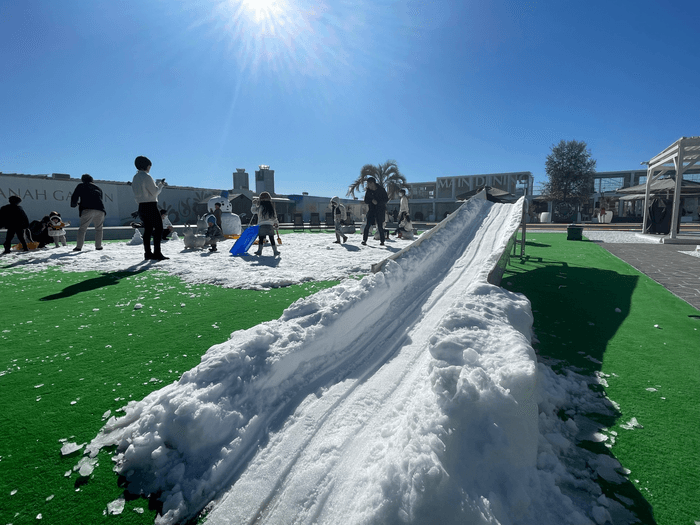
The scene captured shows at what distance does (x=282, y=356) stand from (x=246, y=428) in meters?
0.50

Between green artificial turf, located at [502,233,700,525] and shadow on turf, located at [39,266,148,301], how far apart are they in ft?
17.6

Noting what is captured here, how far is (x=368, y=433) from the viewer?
1.54 metres

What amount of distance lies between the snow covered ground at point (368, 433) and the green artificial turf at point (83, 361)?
0.47ft

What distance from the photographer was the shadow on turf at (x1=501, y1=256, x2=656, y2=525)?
1485 millimetres

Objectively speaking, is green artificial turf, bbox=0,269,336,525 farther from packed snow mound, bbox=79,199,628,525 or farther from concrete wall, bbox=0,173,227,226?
concrete wall, bbox=0,173,227,226

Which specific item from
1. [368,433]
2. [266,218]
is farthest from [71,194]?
[368,433]

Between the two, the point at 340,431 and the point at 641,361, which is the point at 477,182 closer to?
the point at 641,361

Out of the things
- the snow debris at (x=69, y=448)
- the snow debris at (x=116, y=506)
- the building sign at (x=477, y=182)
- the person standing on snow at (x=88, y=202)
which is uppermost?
the building sign at (x=477, y=182)

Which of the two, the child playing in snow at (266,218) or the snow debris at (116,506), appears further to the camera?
the child playing in snow at (266,218)

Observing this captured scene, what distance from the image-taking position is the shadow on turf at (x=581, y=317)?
4.87 feet

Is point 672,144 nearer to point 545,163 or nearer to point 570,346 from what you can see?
point 570,346

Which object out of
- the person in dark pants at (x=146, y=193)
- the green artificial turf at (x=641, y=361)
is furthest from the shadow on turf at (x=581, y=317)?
the person in dark pants at (x=146, y=193)

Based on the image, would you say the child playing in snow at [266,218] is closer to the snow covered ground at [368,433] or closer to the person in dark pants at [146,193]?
the person in dark pants at [146,193]

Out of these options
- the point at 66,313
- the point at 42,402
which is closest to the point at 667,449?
the point at 42,402
